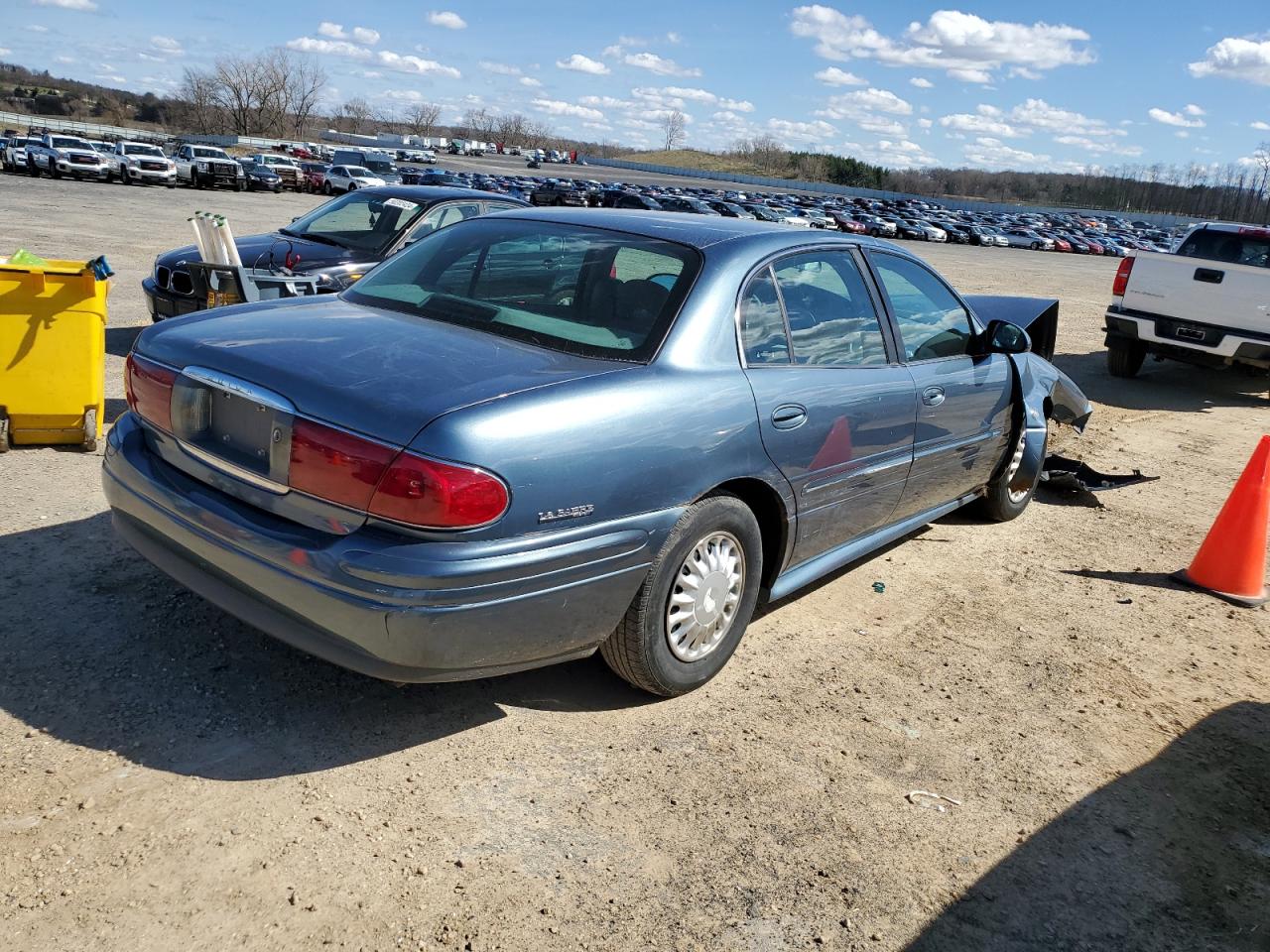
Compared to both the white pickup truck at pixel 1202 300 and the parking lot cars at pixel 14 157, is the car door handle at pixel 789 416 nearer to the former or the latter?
the white pickup truck at pixel 1202 300

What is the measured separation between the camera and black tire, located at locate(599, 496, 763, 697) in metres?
3.23

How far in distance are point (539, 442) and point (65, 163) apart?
4141 centimetres

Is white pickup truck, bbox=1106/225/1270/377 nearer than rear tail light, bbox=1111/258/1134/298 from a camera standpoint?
Yes

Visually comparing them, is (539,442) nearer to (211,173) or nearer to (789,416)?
(789,416)

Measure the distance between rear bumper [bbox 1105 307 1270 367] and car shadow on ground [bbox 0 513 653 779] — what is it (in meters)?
9.35

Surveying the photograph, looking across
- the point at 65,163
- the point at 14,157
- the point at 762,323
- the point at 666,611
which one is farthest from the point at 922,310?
the point at 14,157

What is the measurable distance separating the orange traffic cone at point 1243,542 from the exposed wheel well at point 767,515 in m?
2.81

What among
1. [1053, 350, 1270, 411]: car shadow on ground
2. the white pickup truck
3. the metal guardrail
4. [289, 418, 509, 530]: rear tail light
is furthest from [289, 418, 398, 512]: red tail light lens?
the metal guardrail

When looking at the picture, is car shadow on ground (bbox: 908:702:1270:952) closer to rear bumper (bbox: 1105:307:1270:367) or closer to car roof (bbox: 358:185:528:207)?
car roof (bbox: 358:185:528:207)

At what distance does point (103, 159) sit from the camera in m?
37.9

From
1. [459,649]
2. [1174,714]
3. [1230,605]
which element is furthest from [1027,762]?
[1230,605]

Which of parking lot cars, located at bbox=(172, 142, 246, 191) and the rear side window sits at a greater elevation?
parking lot cars, located at bbox=(172, 142, 246, 191)

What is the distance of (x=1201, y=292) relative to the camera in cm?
1056

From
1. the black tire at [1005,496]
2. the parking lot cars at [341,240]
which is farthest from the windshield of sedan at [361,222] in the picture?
the black tire at [1005,496]
